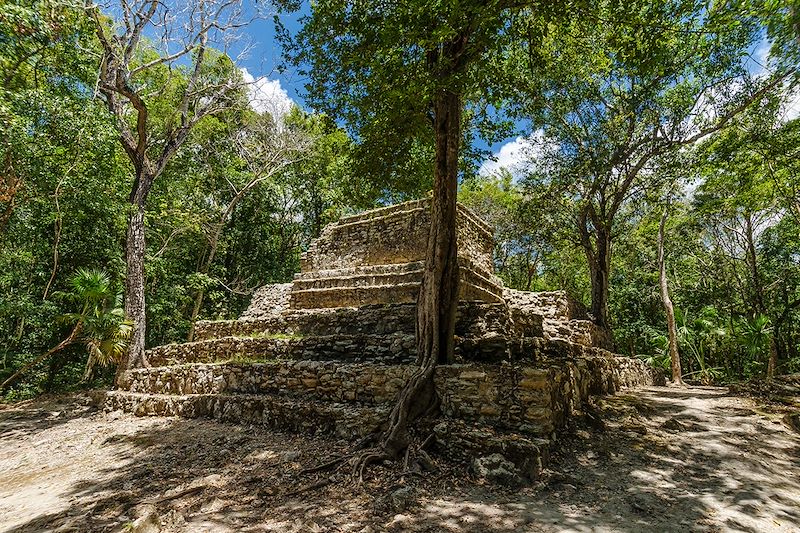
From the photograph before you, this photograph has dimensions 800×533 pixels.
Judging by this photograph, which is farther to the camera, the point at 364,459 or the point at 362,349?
the point at 362,349

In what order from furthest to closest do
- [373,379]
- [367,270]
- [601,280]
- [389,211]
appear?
[601,280] → [389,211] → [367,270] → [373,379]

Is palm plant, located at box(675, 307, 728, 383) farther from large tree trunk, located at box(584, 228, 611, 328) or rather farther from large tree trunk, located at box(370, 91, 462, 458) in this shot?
large tree trunk, located at box(370, 91, 462, 458)

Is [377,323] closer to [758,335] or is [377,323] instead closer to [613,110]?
[613,110]

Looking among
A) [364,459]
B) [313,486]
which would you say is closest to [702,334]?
[364,459]

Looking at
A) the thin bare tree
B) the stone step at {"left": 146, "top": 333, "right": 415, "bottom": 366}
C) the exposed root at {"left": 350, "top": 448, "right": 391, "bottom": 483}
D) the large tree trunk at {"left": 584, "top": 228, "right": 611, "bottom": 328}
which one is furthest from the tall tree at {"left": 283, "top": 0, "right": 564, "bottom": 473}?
the thin bare tree

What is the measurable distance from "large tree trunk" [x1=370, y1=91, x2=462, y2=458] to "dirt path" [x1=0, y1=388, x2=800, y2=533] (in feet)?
5.57

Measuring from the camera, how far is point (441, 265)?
5.81 m

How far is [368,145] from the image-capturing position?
23.6 feet

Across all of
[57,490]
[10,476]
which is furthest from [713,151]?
[10,476]

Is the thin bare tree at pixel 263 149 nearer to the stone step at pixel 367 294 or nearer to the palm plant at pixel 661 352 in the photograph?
the stone step at pixel 367 294

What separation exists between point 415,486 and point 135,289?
9408mm

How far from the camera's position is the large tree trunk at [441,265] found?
554 centimetres

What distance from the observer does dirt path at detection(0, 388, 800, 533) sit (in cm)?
331

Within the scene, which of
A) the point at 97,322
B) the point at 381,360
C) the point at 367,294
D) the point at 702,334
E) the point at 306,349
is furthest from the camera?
the point at 702,334
